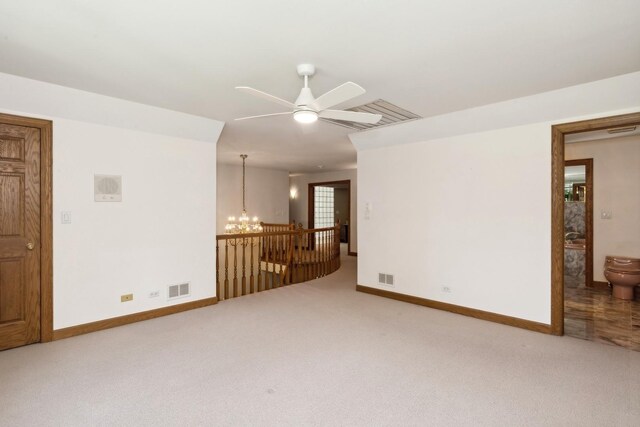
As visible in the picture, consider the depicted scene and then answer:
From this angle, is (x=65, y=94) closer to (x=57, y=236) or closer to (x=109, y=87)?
(x=109, y=87)

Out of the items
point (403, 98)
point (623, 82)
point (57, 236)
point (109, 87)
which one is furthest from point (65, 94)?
point (623, 82)

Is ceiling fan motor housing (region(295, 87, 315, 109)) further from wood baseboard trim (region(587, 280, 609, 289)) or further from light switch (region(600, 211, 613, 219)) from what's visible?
wood baseboard trim (region(587, 280, 609, 289))

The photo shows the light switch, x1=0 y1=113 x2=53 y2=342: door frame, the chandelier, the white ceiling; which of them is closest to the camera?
the white ceiling

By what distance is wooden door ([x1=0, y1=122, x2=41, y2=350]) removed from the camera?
299cm

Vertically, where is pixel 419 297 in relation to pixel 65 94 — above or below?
below

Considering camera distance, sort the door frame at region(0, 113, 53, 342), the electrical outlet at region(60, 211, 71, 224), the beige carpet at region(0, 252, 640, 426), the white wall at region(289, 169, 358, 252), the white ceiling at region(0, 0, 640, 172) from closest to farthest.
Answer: the white ceiling at region(0, 0, 640, 172), the beige carpet at region(0, 252, 640, 426), the door frame at region(0, 113, 53, 342), the electrical outlet at region(60, 211, 71, 224), the white wall at region(289, 169, 358, 252)

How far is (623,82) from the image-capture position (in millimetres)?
2793

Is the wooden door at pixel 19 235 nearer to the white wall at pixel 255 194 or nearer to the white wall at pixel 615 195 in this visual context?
the white wall at pixel 255 194

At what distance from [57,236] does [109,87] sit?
1.60m

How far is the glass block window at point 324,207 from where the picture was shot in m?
11.6

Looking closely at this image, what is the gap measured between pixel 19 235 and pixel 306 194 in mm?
7698

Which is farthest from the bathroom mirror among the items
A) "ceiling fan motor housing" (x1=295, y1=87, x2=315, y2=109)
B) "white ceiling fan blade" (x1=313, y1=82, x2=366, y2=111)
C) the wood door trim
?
"ceiling fan motor housing" (x1=295, y1=87, x2=315, y2=109)

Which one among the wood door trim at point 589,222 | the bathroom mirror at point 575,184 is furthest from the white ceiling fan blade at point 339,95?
the bathroom mirror at point 575,184

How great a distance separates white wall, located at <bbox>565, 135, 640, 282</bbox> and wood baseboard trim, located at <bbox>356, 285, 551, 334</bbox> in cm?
296
